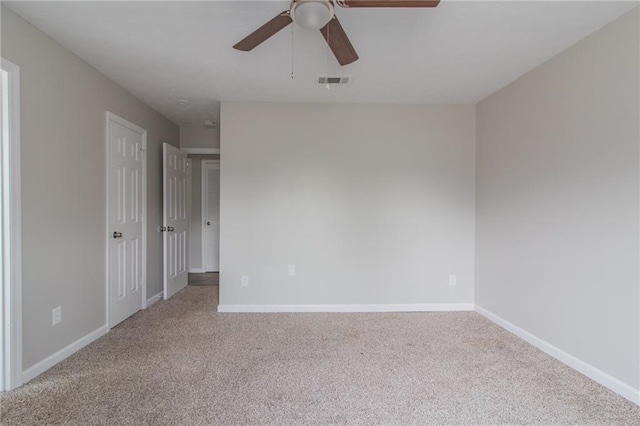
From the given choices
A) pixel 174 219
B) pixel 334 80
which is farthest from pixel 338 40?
pixel 174 219

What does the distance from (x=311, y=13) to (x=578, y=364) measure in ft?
9.40

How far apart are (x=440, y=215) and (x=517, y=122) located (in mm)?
1172

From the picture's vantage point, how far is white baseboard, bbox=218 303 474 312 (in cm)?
346

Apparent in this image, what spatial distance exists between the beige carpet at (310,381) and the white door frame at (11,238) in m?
0.23

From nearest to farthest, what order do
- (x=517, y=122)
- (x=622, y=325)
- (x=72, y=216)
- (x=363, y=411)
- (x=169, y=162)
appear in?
(x=363, y=411), (x=622, y=325), (x=72, y=216), (x=517, y=122), (x=169, y=162)

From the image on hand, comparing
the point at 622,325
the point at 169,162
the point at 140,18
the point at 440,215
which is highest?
the point at 140,18

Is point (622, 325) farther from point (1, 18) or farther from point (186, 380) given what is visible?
point (1, 18)

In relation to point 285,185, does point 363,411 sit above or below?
below

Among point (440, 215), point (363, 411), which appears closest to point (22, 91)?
point (363, 411)

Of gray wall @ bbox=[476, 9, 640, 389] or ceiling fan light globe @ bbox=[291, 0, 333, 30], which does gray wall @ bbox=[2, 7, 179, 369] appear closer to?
ceiling fan light globe @ bbox=[291, 0, 333, 30]

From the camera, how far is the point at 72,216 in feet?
7.85

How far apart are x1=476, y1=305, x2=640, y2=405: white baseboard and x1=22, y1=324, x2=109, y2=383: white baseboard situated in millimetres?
3704

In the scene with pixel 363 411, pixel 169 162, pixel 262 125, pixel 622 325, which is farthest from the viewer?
pixel 169 162

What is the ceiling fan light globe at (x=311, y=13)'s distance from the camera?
1.45 metres
